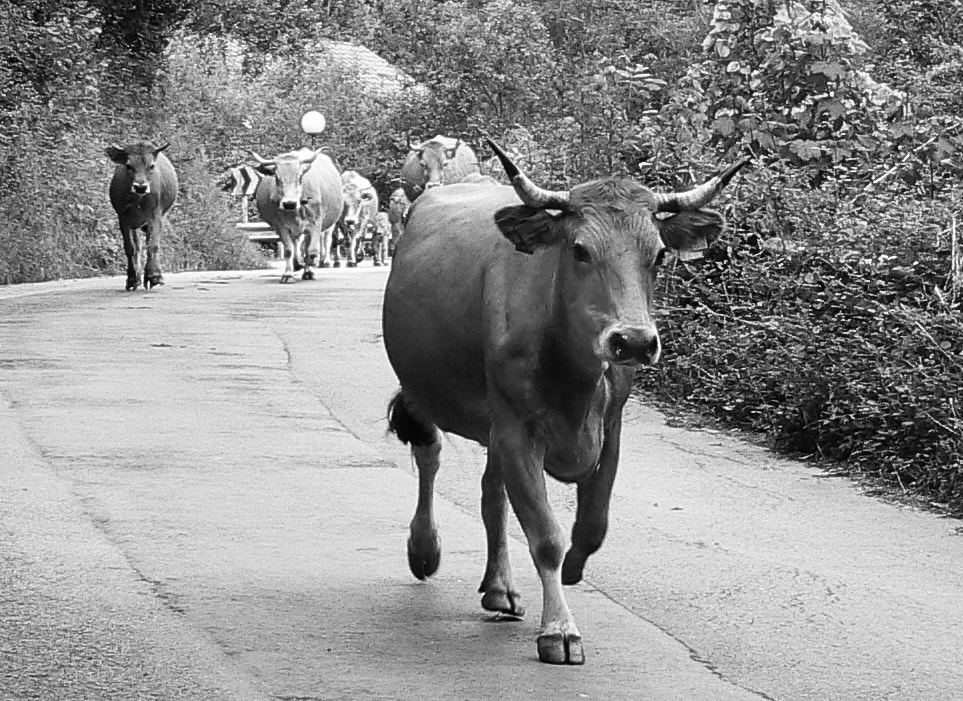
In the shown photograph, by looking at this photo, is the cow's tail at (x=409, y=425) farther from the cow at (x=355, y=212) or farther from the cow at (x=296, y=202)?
the cow at (x=355, y=212)

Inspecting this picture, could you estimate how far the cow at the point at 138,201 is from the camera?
2530 centimetres

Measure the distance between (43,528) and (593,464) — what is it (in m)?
3.13

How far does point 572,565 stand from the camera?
7.40m

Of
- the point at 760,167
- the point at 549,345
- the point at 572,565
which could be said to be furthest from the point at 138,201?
the point at 549,345

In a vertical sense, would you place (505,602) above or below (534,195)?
below

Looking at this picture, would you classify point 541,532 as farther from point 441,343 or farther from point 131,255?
point 131,255

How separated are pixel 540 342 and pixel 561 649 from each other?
3.80ft

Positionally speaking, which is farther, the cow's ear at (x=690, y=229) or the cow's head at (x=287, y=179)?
the cow's head at (x=287, y=179)

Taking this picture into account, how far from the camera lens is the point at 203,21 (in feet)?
123

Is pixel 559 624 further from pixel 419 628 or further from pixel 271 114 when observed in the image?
pixel 271 114

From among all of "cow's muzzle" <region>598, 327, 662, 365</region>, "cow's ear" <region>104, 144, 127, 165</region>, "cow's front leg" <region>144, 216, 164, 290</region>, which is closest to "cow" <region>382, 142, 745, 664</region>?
"cow's muzzle" <region>598, 327, 662, 365</region>

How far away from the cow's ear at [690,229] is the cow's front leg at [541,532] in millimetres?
912

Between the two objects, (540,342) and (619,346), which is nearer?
(619,346)

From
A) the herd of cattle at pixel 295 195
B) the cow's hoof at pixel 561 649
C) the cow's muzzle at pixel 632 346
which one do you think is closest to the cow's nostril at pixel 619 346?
the cow's muzzle at pixel 632 346
